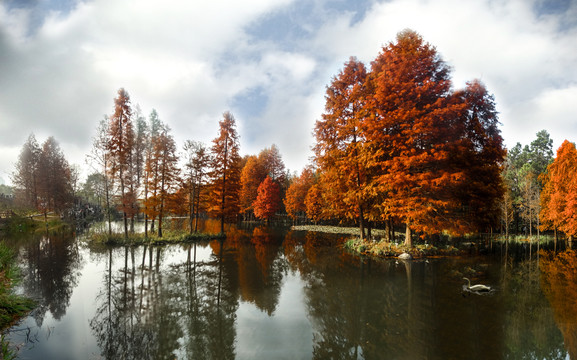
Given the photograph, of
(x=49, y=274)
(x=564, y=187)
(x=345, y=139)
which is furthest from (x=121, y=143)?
(x=564, y=187)

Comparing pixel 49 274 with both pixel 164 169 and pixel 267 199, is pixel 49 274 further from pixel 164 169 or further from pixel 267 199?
pixel 267 199

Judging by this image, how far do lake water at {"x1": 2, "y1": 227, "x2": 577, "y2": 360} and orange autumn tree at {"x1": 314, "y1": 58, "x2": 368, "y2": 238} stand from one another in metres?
7.56

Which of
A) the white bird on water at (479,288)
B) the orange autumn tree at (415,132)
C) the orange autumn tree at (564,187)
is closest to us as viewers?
the white bird on water at (479,288)

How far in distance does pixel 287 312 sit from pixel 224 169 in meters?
23.1

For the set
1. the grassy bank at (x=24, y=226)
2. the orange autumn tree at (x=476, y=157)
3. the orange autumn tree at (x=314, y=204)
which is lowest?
the grassy bank at (x=24, y=226)

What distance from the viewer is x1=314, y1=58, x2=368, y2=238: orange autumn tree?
20.8 metres

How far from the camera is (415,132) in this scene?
16.0 meters

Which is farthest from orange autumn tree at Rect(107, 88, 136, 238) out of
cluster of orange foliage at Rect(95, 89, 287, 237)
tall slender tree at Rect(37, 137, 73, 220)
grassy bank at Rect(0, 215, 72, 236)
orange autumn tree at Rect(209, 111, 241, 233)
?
tall slender tree at Rect(37, 137, 73, 220)

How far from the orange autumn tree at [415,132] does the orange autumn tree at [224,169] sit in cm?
1742

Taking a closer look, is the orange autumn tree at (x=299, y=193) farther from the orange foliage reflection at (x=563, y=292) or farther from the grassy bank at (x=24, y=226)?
the grassy bank at (x=24, y=226)

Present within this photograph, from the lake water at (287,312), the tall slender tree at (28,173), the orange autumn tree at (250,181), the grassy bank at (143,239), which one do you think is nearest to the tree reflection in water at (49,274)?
the lake water at (287,312)

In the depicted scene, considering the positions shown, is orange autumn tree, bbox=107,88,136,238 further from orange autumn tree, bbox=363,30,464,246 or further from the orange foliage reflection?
the orange foliage reflection

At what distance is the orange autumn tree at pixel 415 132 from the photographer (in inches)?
643

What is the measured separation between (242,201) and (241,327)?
158ft
